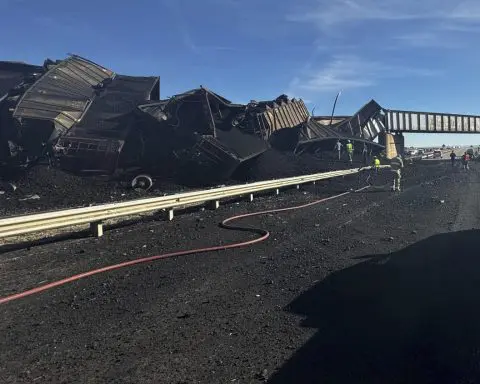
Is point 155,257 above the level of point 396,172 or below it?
below

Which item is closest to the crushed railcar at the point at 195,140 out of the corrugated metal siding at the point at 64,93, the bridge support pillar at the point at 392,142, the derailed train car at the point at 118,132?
the derailed train car at the point at 118,132

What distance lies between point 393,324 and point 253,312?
53.7 inches

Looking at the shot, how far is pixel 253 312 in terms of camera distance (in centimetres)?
454

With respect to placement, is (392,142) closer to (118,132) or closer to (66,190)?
(118,132)

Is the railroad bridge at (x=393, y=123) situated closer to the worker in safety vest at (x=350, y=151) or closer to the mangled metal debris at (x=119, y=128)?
the worker in safety vest at (x=350, y=151)

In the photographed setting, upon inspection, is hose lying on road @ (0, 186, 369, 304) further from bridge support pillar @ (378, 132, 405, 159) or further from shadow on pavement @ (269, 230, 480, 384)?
bridge support pillar @ (378, 132, 405, 159)

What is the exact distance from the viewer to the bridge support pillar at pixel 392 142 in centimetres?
3462

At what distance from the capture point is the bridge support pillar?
3462cm

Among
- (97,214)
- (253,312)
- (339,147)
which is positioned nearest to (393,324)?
(253,312)

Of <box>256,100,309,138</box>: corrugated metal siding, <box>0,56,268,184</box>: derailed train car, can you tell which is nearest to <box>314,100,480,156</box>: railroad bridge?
<box>256,100,309,138</box>: corrugated metal siding

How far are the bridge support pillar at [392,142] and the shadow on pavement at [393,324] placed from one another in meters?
28.9

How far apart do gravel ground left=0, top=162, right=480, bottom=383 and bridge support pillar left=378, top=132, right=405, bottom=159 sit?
27.5 m

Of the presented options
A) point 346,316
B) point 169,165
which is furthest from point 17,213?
point 346,316

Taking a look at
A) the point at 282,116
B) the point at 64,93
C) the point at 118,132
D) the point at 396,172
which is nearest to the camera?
the point at 396,172
